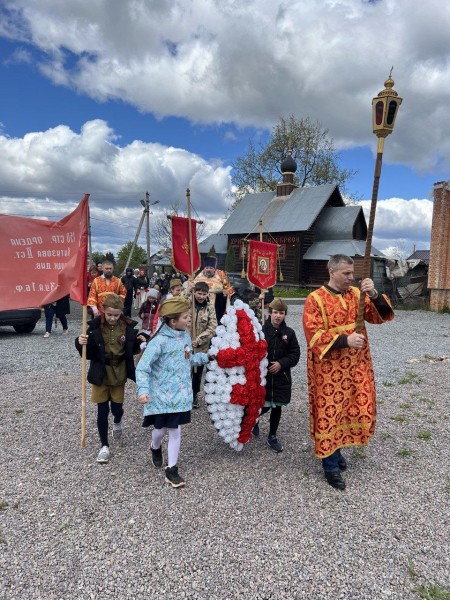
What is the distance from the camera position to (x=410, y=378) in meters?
7.59

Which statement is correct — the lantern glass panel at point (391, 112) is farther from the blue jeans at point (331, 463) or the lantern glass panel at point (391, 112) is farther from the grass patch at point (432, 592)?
the grass patch at point (432, 592)

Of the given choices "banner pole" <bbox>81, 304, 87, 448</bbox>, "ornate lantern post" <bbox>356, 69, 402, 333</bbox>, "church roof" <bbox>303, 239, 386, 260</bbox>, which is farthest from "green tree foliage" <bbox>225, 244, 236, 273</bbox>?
"ornate lantern post" <bbox>356, 69, 402, 333</bbox>

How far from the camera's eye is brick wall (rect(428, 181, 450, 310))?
61.7 ft

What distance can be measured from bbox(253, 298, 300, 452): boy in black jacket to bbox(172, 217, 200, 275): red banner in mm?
1663

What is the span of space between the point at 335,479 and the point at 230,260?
2760 cm

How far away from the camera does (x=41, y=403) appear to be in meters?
5.74

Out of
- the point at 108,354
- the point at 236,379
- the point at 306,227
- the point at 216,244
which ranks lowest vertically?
the point at 236,379

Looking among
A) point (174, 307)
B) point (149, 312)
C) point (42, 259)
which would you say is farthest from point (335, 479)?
point (149, 312)

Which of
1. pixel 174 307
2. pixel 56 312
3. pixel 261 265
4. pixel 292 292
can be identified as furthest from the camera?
pixel 292 292

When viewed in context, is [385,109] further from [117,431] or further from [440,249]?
[440,249]

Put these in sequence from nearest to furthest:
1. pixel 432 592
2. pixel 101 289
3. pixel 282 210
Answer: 1. pixel 432 592
2. pixel 101 289
3. pixel 282 210

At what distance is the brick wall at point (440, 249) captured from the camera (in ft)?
61.7

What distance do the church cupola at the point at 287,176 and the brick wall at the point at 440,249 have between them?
13.0 m

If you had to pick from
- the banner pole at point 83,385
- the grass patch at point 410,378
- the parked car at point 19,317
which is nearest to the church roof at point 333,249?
the grass patch at point 410,378
